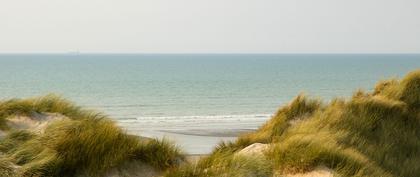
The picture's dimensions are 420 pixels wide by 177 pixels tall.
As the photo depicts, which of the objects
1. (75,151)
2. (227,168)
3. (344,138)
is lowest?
(344,138)

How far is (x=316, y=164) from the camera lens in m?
7.11

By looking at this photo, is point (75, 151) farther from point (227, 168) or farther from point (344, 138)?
point (344, 138)

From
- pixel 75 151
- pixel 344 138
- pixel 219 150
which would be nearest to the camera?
pixel 75 151

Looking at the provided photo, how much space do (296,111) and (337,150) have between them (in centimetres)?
411

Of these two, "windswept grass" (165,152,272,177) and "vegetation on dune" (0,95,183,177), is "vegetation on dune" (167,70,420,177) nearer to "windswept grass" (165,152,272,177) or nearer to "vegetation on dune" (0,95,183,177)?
"windswept grass" (165,152,272,177)

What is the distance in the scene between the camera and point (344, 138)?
9.07m

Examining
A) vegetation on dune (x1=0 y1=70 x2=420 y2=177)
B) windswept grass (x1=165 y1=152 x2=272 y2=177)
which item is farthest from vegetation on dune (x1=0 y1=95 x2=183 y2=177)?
windswept grass (x1=165 y1=152 x2=272 y2=177)

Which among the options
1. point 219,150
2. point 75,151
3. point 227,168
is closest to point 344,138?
point 219,150

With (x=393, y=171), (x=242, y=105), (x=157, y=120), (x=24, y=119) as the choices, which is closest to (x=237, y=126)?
(x=157, y=120)

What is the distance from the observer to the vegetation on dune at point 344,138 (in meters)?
7.10

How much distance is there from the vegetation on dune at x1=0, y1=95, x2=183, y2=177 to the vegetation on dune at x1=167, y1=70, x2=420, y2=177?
752 millimetres

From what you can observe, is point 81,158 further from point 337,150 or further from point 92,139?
point 337,150

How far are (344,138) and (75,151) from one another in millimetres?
4943

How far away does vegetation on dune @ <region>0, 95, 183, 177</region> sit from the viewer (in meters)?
5.66
